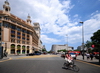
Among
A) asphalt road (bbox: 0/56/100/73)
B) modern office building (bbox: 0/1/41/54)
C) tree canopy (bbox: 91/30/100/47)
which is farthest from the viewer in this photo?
tree canopy (bbox: 91/30/100/47)

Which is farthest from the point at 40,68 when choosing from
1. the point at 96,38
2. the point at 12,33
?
the point at 12,33

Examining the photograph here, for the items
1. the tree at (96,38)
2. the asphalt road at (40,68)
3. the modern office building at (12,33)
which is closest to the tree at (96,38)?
the tree at (96,38)

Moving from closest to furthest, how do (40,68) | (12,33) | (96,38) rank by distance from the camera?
(40,68) < (96,38) < (12,33)

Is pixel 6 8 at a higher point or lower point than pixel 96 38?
higher

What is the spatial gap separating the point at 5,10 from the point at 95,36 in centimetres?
5645

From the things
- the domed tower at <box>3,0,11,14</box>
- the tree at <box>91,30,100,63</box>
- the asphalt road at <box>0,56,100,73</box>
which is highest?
the domed tower at <box>3,0,11,14</box>

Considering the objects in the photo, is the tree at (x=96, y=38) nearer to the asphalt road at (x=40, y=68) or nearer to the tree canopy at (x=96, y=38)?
the tree canopy at (x=96, y=38)

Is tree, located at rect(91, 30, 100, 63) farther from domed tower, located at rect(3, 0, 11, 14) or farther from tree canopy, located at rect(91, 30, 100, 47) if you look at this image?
domed tower, located at rect(3, 0, 11, 14)

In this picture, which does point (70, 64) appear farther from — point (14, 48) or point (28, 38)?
point (28, 38)

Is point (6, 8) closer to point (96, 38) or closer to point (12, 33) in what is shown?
point (12, 33)

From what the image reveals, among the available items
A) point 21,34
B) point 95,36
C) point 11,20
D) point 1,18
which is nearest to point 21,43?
point 21,34

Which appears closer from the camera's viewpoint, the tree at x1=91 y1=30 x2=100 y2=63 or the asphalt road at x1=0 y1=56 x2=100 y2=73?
the asphalt road at x1=0 y1=56 x2=100 y2=73

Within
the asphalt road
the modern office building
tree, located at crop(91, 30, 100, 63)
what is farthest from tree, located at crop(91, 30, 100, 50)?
the asphalt road

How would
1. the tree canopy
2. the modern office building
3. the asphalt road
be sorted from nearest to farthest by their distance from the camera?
the asphalt road → the modern office building → the tree canopy
